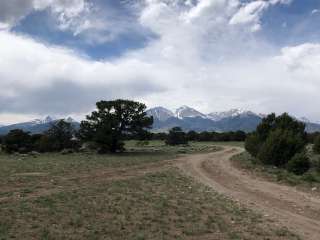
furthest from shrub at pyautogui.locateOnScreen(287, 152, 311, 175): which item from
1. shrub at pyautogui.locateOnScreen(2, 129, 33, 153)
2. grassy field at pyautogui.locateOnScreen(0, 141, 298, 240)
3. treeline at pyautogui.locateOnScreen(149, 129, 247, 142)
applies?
treeline at pyautogui.locateOnScreen(149, 129, 247, 142)

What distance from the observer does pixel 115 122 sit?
5844cm

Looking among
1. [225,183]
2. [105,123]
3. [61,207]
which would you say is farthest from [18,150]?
[61,207]

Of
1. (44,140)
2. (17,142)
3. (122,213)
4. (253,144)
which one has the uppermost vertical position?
(44,140)

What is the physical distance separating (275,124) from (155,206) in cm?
3654

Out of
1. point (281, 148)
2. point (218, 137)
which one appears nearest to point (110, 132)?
point (281, 148)

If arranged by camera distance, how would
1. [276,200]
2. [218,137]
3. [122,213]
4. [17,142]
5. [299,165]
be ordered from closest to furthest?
[122,213] < [276,200] < [299,165] < [17,142] < [218,137]

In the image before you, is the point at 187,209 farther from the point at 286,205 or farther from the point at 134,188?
the point at 134,188

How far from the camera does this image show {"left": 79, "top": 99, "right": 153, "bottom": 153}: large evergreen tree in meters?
58.8

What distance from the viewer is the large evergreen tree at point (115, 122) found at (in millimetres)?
58844

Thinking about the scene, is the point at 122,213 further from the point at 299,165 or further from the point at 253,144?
the point at 253,144

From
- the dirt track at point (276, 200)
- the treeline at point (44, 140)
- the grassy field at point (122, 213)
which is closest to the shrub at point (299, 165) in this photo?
the dirt track at point (276, 200)

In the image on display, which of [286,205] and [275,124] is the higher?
[275,124]

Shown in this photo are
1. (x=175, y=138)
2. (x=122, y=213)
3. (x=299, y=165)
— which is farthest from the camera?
(x=175, y=138)

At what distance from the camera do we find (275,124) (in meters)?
48.7
